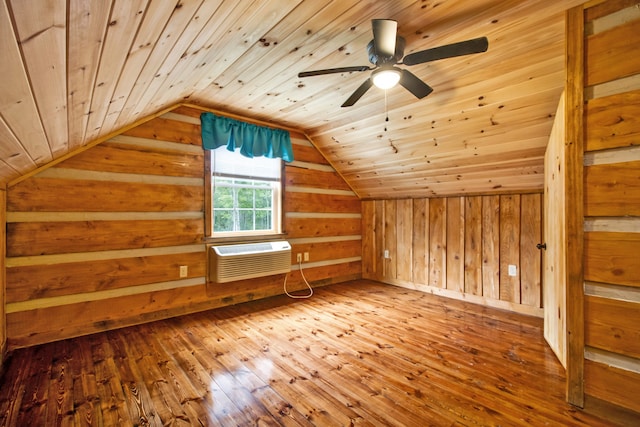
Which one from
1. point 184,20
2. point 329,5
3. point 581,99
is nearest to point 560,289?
point 581,99

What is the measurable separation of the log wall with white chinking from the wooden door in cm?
22

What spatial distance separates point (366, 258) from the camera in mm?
4832

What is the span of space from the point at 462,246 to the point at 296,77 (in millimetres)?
2895

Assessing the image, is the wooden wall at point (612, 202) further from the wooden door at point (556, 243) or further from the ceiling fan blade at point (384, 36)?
the ceiling fan blade at point (384, 36)

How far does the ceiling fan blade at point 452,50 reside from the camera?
1.52 metres

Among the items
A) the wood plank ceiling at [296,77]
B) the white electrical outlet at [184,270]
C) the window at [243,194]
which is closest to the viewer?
the wood plank ceiling at [296,77]

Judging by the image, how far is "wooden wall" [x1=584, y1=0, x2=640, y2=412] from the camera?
1.44 m

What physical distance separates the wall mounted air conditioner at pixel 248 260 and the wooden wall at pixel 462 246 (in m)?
1.67

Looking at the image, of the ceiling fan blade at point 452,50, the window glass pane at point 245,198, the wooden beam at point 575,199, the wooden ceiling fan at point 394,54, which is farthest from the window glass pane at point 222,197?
the wooden beam at point 575,199

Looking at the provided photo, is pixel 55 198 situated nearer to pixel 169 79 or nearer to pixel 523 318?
pixel 169 79

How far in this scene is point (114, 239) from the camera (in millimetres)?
2713

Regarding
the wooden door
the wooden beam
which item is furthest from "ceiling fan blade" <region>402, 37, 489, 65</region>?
the wooden door

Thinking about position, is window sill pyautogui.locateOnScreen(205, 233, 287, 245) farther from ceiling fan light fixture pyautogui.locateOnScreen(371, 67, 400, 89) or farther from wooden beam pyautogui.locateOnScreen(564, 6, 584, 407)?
wooden beam pyautogui.locateOnScreen(564, 6, 584, 407)

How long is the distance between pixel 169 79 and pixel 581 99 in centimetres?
246
